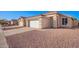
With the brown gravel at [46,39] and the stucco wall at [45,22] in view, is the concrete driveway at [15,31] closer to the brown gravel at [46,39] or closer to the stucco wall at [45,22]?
the brown gravel at [46,39]

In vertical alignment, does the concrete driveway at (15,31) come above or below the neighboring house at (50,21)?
below

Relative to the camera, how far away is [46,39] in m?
2.54

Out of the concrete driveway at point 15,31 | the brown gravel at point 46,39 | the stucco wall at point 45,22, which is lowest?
the brown gravel at point 46,39

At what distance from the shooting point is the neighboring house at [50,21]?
2529mm

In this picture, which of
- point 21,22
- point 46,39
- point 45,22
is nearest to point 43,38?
point 46,39

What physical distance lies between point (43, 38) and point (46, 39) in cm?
4

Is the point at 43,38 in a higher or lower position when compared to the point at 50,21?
lower

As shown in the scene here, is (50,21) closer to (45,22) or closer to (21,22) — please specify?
(45,22)

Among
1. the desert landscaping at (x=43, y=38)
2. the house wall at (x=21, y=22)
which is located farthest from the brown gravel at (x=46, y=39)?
the house wall at (x=21, y=22)

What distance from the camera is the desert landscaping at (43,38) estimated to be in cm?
251
